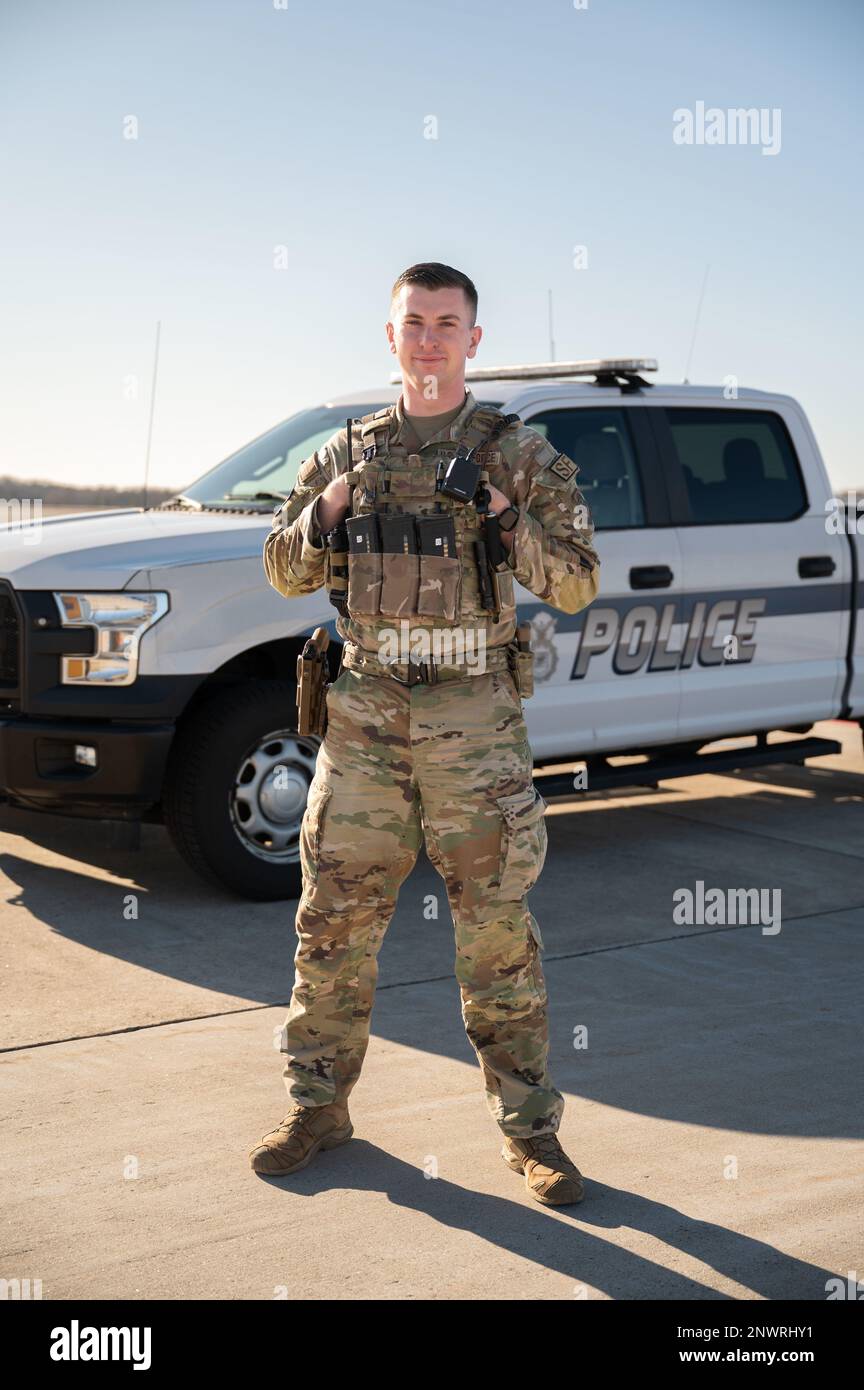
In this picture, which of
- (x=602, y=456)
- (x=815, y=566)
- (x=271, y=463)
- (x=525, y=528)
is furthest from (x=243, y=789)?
(x=815, y=566)

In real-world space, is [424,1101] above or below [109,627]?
below

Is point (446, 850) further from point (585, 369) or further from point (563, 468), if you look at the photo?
point (585, 369)

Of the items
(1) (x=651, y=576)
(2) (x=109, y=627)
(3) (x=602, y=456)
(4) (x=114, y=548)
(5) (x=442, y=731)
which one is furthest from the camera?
(3) (x=602, y=456)

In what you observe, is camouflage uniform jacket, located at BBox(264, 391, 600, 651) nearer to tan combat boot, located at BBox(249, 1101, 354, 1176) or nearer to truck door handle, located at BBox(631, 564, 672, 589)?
tan combat boot, located at BBox(249, 1101, 354, 1176)

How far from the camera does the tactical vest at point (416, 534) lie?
3480 millimetres

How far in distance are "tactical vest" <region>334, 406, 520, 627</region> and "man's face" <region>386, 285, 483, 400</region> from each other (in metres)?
0.13

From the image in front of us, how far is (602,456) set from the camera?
273 inches

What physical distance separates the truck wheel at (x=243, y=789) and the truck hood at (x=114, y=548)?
53cm

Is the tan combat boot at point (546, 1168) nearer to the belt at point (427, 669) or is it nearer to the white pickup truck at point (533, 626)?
the belt at point (427, 669)

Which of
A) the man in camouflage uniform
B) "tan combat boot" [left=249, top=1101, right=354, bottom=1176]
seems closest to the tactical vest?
the man in camouflage uniform

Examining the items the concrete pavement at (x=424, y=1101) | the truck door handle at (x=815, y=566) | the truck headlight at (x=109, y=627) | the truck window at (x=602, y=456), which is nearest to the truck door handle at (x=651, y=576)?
the truck window at (x=602, y=456)

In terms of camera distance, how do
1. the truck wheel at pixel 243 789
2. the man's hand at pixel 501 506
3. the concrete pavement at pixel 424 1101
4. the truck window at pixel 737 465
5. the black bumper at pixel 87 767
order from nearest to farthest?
the concrete pavement at pixel 424 1101, the man's hand at pixel 501 506, the black bumper at pixel 87 767, the truck wheel at pixel 243 789, the truck window at pixel 737 465

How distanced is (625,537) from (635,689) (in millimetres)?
634

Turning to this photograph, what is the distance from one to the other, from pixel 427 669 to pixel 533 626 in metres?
2.91
